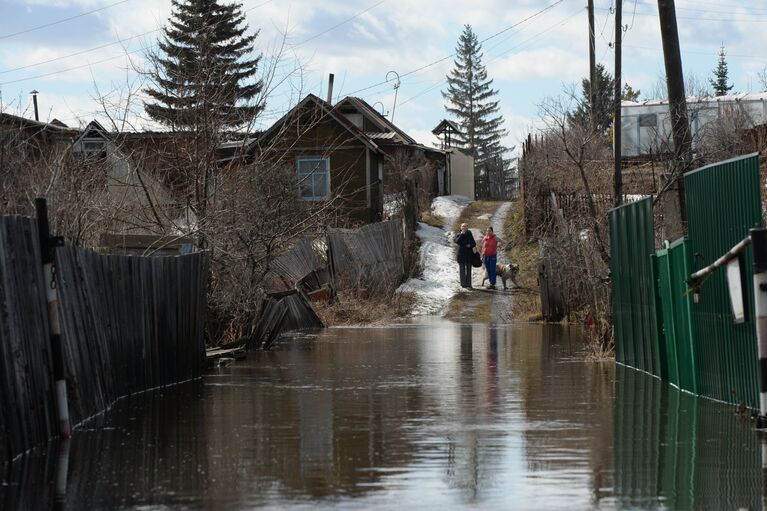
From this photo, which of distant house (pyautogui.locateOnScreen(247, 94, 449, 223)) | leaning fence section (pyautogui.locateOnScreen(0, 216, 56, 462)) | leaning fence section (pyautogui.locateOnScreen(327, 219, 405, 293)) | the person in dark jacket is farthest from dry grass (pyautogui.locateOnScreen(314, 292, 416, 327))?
leaning fence section (pyautogui.locateOnScreen(0, 216, 56, 462))

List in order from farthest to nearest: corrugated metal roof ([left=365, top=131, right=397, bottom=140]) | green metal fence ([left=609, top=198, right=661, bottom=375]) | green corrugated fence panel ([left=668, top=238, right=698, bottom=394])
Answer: corrugated metal roof ([left=365, top=131, right=397, bottom=140])
green metal fence ([left=609, top=198, right=661, bottom=375])
green corrugated fence panel ([left=668, top=238, right=698, bottom=394])

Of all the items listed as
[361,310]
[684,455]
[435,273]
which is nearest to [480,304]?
[361,310]

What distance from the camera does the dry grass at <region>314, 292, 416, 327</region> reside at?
28.8 m

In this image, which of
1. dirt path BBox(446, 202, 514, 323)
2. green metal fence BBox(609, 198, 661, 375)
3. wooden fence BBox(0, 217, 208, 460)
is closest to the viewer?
wooden fence BBox(0, 217, 208, 460)

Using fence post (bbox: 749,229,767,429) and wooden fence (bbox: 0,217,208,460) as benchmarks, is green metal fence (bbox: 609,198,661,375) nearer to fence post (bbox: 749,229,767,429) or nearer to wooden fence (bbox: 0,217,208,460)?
fence post (bbox: 749,229,767,429)

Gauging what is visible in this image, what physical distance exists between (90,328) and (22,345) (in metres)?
2.48

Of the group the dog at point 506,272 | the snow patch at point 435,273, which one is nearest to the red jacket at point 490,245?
the dog at point 506,272

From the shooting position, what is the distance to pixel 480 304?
32719mm

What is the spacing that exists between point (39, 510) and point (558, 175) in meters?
32.9

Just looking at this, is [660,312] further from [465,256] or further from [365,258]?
[465,256]

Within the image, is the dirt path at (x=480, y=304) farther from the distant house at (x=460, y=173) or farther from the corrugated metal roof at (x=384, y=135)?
the distant house at (x=460, y=173)

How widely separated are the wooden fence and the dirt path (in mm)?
13874

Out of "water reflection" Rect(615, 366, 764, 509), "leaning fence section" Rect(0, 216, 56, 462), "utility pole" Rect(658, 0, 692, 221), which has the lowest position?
"water reflection" Rect(615, 366, 764, 509)

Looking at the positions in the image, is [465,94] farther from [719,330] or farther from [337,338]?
[719,330]
